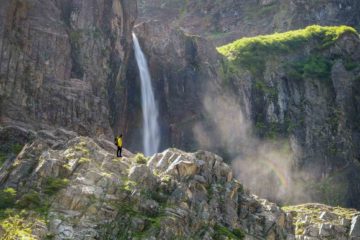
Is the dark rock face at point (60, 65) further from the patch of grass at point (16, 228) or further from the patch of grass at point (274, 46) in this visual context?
the patch of grass at point (274, 46)

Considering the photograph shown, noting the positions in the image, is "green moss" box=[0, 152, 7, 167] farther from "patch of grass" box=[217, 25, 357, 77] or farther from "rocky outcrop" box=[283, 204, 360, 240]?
"patch of grass" box=[217, 25, 357, 77]

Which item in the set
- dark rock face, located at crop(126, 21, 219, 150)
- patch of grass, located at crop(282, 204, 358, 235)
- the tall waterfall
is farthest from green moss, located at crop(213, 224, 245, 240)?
dark rock face, located at crop(126, 21, 219, 150)

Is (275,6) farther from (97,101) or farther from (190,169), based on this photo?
(190,169)

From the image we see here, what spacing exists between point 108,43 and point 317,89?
107 feet

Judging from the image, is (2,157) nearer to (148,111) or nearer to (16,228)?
(16,228)

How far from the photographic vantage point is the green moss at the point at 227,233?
41.6m

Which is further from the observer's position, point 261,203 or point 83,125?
point 83,125

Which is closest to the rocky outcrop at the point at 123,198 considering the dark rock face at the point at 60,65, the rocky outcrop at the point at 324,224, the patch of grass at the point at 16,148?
the patch of grass at the point at 16,148

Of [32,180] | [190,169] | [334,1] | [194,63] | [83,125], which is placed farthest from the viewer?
[334,1]

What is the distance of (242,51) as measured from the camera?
95938mm

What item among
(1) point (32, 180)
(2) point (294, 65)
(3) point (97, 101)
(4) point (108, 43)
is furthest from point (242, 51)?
(1) point (32, 180)

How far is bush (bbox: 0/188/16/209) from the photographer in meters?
38.2

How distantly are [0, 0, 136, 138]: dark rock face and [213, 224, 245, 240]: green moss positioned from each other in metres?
22.2

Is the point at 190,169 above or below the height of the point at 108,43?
below
